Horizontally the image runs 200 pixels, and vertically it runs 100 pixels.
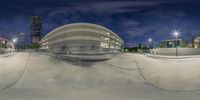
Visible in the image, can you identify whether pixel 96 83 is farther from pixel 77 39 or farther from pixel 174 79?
pixel 77 39

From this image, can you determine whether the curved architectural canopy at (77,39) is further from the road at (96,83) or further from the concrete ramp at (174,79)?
the concrete ramp at (174,79)

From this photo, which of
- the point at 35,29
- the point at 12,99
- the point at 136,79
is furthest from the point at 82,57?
the point at 35,29

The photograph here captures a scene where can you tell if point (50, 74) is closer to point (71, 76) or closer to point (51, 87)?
point (71, 76)

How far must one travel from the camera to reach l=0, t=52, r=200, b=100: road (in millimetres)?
11750

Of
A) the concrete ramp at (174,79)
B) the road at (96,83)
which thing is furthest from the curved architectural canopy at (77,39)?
the concrete ramp at (174,79)

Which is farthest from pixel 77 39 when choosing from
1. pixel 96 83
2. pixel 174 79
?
pixel 174 79

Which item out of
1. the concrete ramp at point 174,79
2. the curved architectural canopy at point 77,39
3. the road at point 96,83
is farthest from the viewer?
the curved architectural canopy at point 77,39

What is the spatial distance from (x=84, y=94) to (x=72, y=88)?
1.51 meters

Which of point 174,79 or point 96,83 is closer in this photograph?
point 96,83

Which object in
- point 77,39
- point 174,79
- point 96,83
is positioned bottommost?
point 96,83

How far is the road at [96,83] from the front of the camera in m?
11.8

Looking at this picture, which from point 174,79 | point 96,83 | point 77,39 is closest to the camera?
point 96,83

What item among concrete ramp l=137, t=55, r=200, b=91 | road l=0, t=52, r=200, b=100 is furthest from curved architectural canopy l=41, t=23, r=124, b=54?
concrete ramp l=137, t=55, r=200, b=91

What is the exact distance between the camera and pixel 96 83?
48.0 feet
